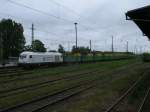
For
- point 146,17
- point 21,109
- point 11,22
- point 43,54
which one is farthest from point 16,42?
point 21,109

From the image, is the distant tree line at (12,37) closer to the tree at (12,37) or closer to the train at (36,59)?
the tree at (12,37)

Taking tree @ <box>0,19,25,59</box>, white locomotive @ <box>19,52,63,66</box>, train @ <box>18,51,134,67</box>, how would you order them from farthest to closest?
tree @ <box>0,19,25,59</box>
train @ <box>18,51,134,67</box>
white locomotive @ <box>19,52,63,66</box>

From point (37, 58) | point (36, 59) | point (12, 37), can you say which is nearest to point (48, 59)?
point (37, 58)

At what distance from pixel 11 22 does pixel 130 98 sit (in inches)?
3422

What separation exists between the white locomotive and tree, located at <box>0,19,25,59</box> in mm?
39877

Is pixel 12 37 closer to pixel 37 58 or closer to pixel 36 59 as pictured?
pixel 37 58

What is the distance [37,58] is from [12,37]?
172 feet

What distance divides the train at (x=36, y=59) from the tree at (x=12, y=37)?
4011 centimetres

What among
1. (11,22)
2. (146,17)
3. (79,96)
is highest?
(11,22)

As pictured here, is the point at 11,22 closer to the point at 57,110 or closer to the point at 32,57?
the point at 32,57

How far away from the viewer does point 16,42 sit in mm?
95500

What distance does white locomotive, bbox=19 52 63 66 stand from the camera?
43.3 metres

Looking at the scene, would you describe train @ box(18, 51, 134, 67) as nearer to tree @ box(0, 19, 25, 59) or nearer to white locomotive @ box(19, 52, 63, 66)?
white locomotive @ box(19, 52, 63, 66)

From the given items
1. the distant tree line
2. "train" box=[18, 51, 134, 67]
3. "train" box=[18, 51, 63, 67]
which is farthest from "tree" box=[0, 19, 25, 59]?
"train" box=[18, 51, 63, 67]
